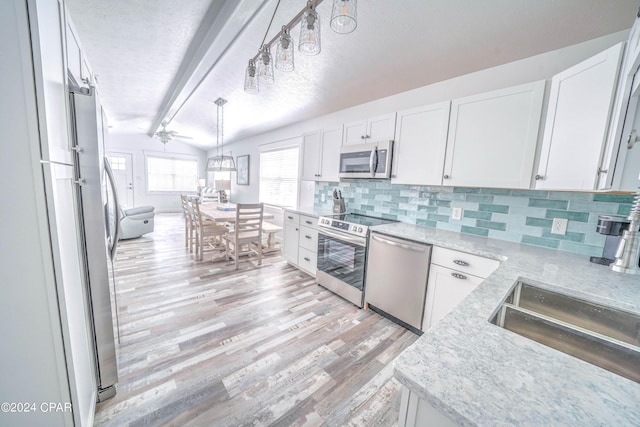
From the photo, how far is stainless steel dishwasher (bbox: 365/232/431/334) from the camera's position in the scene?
1.90 m

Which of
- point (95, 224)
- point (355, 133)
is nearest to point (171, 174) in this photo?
point (355, 133)

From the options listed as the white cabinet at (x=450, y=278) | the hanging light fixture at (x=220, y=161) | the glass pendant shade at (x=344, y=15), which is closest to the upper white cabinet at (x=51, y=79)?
the glass pendant shade at (x=344, y=15)

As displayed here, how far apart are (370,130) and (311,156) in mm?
1015

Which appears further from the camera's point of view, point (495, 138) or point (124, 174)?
point (124, 174)

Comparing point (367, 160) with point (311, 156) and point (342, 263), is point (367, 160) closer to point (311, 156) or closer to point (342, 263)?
point (311, 156)

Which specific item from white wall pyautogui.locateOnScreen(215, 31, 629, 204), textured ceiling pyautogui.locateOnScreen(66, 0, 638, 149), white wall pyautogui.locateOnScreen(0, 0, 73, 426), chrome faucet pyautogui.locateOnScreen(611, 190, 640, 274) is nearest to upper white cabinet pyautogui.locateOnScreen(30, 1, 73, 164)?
white wall pyautogui.locateOnScreen(0, 0, 73, 426)

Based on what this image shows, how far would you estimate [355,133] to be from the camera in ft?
8.74

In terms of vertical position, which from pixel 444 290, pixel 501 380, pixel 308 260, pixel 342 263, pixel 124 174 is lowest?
pixel 308 260

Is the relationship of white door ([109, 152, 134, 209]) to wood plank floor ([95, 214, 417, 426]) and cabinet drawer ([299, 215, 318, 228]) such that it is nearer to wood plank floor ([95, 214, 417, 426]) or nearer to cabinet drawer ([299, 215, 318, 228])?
wood plank floor ([95, 214, 417, 426])

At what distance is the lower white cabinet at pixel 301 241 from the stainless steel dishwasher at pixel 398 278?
88 cm

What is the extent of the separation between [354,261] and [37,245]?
2.14 m

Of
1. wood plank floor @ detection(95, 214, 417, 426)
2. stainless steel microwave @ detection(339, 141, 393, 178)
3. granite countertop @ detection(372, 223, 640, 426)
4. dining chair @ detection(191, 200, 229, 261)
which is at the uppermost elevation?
stainless steel microwave @ detection(339, 141, 393, 178)

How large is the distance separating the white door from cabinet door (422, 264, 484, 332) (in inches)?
339

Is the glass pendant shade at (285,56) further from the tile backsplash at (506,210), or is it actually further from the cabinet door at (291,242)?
the cabinet door at (291,242)
